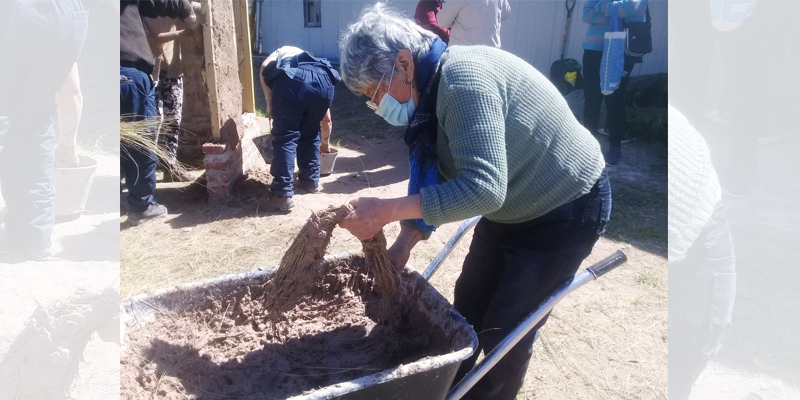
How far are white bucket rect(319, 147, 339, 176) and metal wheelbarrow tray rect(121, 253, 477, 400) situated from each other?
3557mm

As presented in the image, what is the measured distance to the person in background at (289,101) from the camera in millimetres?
4824

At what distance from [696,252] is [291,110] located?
11.1 feet

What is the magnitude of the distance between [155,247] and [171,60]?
186cm

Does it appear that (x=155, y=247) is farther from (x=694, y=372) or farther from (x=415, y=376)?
(x=694, y=372)

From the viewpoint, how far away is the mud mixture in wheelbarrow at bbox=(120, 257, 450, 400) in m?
2.18

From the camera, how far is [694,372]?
275 centimetres

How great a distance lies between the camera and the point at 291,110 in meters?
4.90

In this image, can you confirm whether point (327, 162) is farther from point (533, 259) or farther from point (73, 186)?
point (533, 259)

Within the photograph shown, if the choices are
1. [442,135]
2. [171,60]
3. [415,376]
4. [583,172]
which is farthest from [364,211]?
[171,60]

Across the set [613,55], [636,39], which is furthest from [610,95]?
[636,39]

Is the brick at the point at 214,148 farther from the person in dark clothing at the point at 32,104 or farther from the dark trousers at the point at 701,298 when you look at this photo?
the dark trousers at the point at 701,298

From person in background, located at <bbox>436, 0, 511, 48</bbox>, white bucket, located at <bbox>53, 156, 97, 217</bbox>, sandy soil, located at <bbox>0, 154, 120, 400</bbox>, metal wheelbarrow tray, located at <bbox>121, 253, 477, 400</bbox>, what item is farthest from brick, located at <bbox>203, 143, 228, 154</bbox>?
metal wheelbarrow tray, located at <bbox>121, 253, 477, 400</bbox>

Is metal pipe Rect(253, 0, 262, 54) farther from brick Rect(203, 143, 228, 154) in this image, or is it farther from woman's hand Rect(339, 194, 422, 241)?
woman's hand Rect(339, 194, 422, 241)

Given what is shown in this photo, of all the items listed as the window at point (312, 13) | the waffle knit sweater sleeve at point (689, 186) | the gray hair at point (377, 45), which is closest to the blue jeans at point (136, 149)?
the gray hair at point (377, 45)
